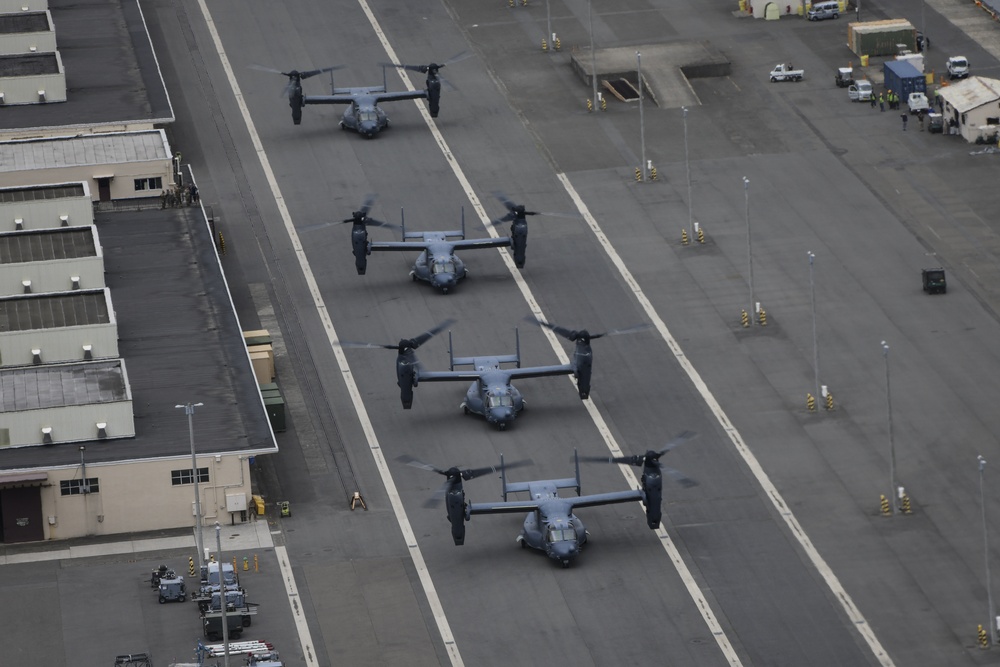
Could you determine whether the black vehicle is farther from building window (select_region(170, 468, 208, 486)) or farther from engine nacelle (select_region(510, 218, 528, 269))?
building window (select_region(170, 468, 208, 486))

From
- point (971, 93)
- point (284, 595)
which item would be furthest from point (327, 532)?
point (971, 93)

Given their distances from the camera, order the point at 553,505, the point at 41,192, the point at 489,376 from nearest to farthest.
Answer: the point at 553,505 → the point at 489,376 → the point at 41,192

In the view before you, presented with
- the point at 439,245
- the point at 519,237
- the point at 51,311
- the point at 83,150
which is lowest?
the point at 51,311

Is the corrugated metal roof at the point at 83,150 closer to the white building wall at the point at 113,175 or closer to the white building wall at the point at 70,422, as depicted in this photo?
the white building wall at the point at 113,175

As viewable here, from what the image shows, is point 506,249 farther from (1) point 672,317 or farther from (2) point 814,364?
(2) point 814,364

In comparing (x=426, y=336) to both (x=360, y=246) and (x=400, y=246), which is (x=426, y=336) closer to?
(x=400, y=246)

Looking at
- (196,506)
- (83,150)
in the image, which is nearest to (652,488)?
(196,506)

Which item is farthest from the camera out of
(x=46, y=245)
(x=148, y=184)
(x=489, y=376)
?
(x=148, y=184)
